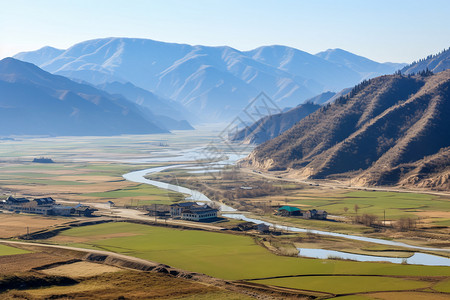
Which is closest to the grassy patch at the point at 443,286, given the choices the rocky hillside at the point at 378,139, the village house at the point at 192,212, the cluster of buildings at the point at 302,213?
the cluster of buildings at the point at 302,213

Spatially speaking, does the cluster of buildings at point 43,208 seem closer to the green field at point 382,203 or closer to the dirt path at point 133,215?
the dirt path at point 133,215

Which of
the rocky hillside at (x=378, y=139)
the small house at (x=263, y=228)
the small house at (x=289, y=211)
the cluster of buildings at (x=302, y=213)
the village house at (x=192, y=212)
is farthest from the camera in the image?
the rocky hillside at (x=378, y=139)

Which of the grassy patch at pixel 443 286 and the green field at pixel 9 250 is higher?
the green field at pixel 9 250

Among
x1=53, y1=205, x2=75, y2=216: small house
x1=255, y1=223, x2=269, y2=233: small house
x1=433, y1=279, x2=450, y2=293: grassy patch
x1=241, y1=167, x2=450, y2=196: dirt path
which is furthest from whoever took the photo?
x1=241, y1=167, x2=450, y2=196: dirt path

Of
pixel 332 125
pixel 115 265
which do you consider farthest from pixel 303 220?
pixel 332 125

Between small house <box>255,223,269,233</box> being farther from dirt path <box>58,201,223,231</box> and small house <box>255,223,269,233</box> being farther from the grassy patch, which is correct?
the grassy patch

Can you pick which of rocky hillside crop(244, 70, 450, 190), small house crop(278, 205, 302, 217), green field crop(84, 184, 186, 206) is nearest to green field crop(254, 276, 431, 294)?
small house crop(278, 205, 302, 217)

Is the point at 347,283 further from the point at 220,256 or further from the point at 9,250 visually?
the point at 9,250

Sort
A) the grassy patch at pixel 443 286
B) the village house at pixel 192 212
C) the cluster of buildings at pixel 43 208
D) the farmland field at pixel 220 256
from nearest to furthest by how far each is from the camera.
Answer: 1. the grassy patch at pixel 443 286
2. the farmland field at pixel 220 256
3. the village house at pixel 192 212
4. the cluster of buildings at pixel 43 208
